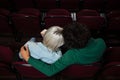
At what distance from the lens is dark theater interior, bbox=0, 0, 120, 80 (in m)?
2.04

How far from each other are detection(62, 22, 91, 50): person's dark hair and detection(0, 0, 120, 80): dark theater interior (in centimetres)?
18

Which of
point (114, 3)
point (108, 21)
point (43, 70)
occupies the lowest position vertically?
point (43, 70)

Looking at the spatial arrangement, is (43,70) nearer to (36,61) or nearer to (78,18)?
(36,61)

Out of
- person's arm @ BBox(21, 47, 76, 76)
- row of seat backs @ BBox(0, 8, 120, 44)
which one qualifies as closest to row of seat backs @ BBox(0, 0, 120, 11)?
row of seat backs @ BBox(0, 8, 120, 44)

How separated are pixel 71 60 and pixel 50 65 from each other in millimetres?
209

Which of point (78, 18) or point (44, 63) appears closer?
point (44, 63)

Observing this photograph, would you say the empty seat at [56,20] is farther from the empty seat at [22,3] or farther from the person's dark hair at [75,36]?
the empty seat at [22,3]

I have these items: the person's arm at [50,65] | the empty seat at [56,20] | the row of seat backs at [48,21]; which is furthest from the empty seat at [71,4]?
the person's arm at [50,65]

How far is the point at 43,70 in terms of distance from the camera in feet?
6.44

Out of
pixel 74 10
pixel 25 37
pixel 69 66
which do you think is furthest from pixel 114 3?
pixel 69 66

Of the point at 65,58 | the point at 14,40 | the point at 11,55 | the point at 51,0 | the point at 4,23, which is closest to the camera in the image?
the point at 65,58

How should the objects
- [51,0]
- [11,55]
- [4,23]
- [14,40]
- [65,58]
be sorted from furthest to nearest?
1. [51,0]
2. [14,40]
3. [4,23]
4. [11,55]
5. [65,58]

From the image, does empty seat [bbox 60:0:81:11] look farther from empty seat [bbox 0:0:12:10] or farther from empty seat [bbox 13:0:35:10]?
empty seat [bbox 0:0:12:10]

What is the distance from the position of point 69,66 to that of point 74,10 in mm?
2223
